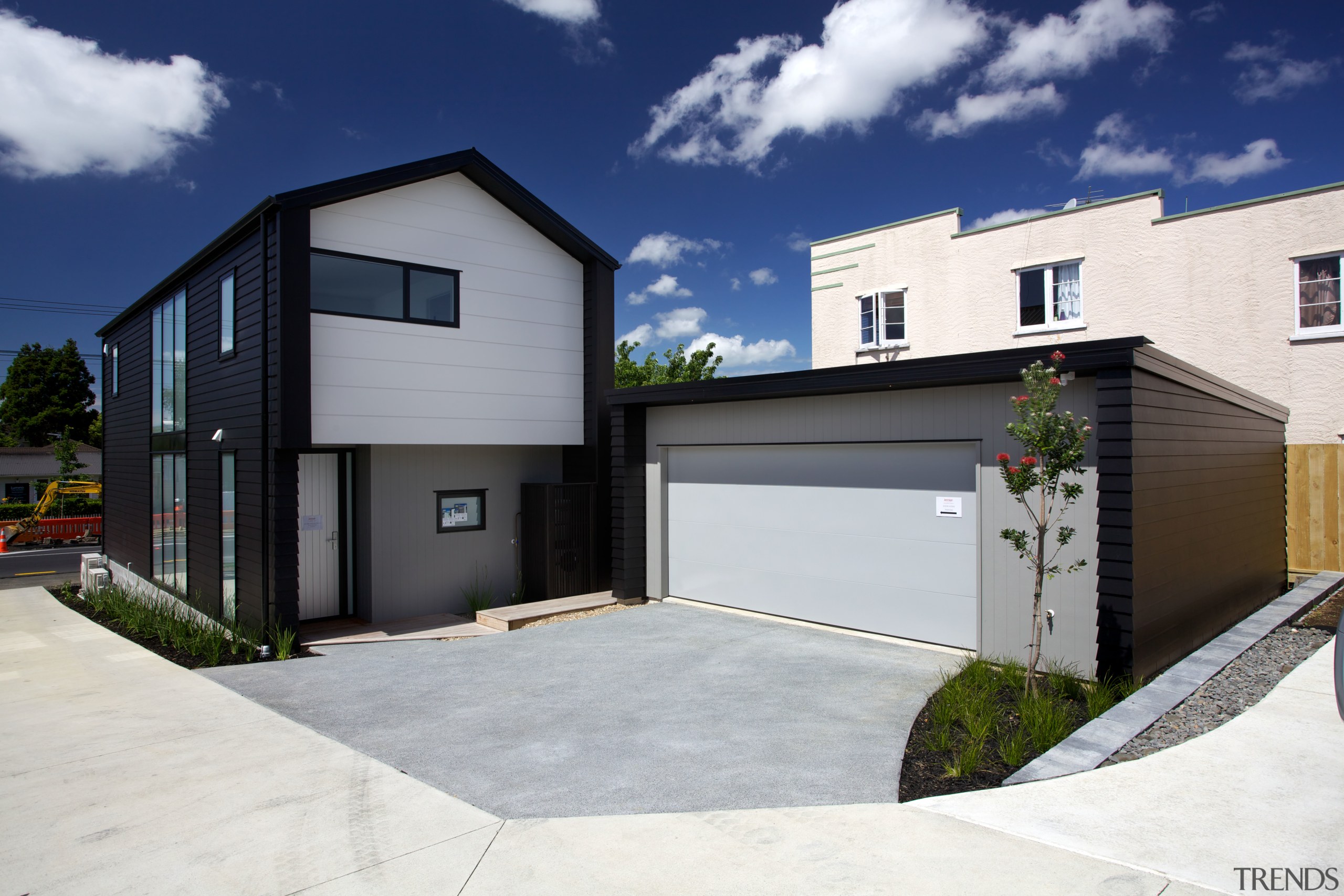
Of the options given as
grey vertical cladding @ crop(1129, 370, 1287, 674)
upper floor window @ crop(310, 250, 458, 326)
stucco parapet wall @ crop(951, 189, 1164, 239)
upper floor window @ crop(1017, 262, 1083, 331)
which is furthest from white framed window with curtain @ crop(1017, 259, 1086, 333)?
upper floor window @ crop(310, 250, 458, 326)

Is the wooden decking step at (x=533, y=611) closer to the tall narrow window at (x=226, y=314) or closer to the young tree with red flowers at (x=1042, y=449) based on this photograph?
the tall narrow window at (x=226, y=314)

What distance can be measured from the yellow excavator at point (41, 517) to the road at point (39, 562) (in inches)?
14.7

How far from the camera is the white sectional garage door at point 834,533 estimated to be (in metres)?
7.14

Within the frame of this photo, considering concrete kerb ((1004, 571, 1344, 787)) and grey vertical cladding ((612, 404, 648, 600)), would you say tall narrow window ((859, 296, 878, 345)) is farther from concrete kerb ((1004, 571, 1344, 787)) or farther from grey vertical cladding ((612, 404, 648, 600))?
concrete kerb ((1004, 571, 1344, 787))

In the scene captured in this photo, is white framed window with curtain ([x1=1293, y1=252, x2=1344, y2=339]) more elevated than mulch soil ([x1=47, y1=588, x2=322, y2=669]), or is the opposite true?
white framed window with curtain ([x1=1293, y1=252, x2=1344, y2=339])

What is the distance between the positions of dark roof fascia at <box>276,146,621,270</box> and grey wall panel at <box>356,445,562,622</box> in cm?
319

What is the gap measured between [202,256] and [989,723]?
10.9 metres

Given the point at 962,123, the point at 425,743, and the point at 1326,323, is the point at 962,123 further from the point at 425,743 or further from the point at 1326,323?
the point at 425,743

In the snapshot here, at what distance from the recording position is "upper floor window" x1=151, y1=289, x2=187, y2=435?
1112 centimetres

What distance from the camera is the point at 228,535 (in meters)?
9.39

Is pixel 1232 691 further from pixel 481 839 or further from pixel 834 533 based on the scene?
pixel 481 839

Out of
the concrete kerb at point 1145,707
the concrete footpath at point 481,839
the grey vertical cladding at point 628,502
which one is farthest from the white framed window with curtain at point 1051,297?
the concrete footpath at point 481,839

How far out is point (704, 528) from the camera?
9.48 metres

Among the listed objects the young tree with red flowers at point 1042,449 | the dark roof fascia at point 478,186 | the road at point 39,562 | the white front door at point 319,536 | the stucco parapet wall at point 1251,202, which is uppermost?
the stucco parapet wall at point 1251,202
